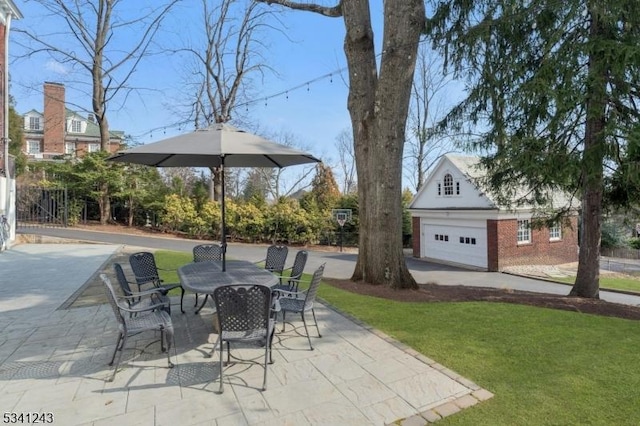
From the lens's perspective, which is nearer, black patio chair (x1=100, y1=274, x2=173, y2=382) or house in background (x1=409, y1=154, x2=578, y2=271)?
black patio chair (x1=100, y1=274, x2=173, y2=382)

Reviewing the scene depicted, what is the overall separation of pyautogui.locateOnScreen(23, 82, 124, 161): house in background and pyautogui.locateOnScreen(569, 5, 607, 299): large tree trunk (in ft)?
109

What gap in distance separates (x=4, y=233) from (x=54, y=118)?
79.6ft

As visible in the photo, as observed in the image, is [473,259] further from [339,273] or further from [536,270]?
[339,273]

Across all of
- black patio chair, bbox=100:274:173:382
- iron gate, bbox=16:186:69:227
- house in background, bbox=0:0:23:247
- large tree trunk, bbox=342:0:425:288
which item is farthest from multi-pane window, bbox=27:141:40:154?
black patio chair, bbox=100:274:173:382

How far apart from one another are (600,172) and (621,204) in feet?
Answer: 10.3

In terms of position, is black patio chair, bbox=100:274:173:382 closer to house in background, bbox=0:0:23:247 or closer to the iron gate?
house in background, bbox=0:0:23:247

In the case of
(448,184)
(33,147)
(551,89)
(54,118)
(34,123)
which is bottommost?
(448,184)

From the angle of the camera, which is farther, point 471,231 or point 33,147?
point 33,147

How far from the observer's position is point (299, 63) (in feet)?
48.3

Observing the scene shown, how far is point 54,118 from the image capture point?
104 ft

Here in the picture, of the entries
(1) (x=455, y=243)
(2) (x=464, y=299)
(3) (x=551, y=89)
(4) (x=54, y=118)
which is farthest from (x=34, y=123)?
(3) (x=551, y=89)

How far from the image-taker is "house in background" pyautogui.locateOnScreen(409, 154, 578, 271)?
1719cm

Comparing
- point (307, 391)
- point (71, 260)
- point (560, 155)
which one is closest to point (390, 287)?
point (560, 155)

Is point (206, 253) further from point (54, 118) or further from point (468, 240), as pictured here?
point (54, 118)
